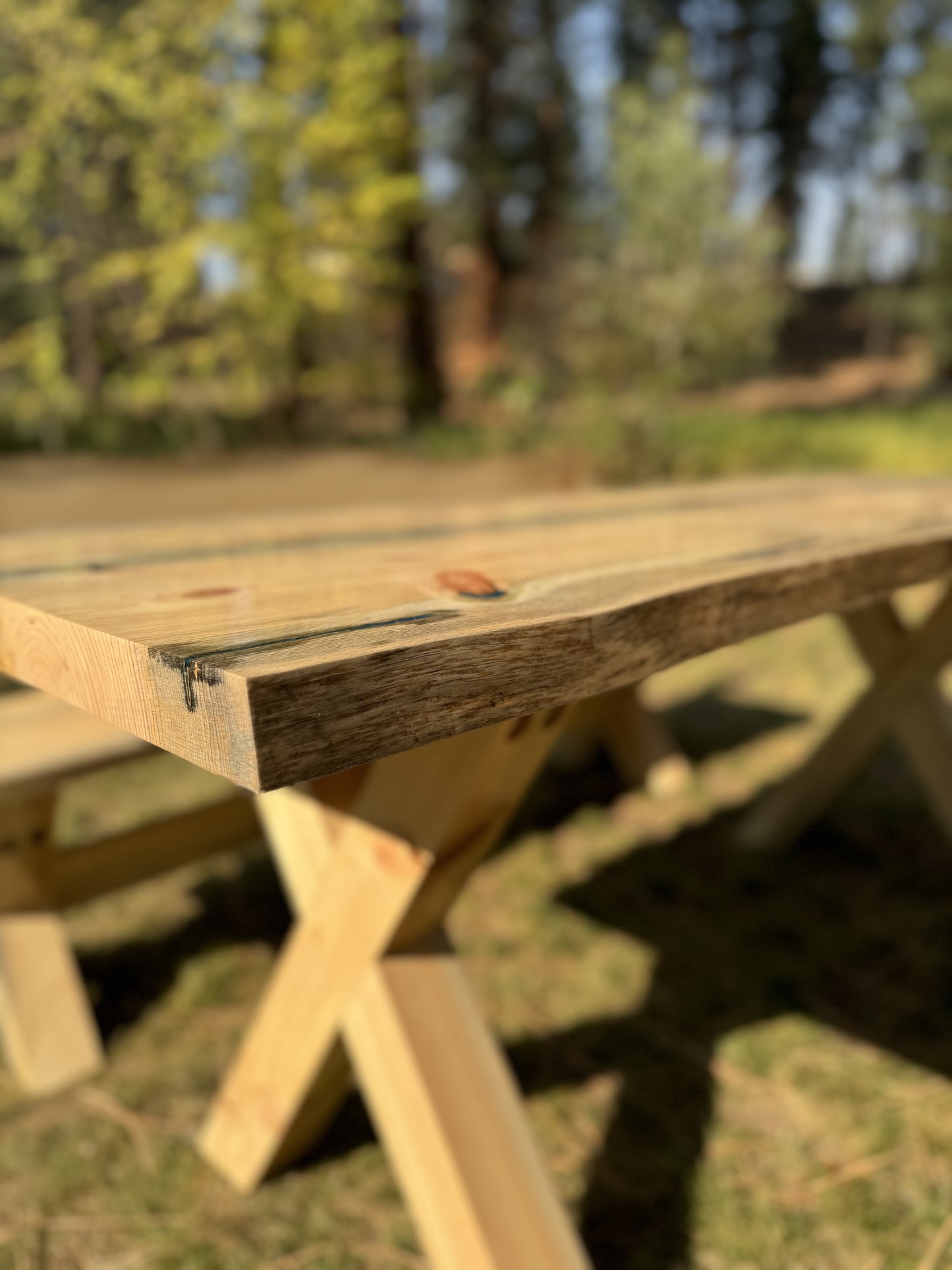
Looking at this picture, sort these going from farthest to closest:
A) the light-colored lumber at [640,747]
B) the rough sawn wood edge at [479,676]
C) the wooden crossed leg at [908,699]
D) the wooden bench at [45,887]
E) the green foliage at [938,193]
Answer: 1. the green foliage at [938,193]
2. the light-colored lumber at [640,747]
3. the wooden crossed leg at [908,699]
4. the wooden bench at [45,887]
5. the rough sawn wood edge at [479,676]

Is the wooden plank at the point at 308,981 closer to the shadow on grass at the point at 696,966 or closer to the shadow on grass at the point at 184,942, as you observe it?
the shadow on grass at the point at 696,966

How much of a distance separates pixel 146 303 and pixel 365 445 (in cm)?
269

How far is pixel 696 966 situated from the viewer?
1.95 metres

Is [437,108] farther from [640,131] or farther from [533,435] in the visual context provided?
[533,435]

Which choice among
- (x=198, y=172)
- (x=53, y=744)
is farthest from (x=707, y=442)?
(x=53, y=744)

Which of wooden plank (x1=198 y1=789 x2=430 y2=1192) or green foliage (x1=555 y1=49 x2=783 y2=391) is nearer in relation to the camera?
wooden plank (x1=198 y1=789 x2=430 y2=1192)

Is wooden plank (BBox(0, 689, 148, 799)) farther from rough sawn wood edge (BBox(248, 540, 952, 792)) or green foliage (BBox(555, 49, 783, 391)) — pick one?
green foliage (BBox(555, 49, 783, 391))

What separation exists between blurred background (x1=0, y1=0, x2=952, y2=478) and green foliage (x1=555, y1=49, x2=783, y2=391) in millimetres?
44

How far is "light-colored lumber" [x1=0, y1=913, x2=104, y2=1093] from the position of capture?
1.61 metres

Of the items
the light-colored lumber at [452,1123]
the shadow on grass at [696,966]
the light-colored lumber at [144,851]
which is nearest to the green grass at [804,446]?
the shadow on grass at [696,966]

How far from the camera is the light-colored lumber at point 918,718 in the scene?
2.08 m

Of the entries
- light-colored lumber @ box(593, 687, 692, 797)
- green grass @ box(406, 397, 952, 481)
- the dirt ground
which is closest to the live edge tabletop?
light-colored lumber @ box(593, 687, 692, 797)

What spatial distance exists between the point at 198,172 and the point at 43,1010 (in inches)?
353

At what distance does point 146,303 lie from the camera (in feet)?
31.8
